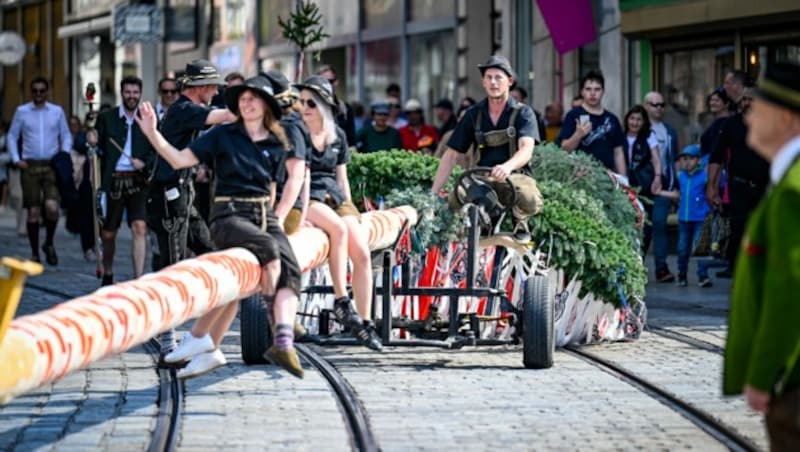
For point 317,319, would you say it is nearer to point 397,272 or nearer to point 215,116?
point 397,272

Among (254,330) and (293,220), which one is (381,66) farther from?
(293,220)

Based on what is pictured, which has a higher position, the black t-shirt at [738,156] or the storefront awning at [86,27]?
the storefront awning at [86,27]

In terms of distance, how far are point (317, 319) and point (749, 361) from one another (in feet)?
23.3

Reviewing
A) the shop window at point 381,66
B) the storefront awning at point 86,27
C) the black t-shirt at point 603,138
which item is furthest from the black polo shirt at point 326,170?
the storefront awning at point 86,27

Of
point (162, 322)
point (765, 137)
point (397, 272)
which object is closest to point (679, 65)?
point (397, 272)

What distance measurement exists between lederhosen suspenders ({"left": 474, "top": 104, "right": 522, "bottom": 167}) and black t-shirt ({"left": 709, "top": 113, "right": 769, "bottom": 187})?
309cm

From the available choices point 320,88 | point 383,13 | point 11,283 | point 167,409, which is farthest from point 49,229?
point 11,283

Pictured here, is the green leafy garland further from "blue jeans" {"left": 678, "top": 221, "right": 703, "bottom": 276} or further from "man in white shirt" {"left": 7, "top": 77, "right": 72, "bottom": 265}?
"man in white shirt" {"left": 7, "top": 77, "right": 72, "bottom": 265}

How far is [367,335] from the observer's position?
11.0 meters

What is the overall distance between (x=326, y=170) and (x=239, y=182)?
1.52 metres

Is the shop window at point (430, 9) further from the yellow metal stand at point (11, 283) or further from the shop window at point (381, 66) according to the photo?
the yellow metal stand at point (11, 283)

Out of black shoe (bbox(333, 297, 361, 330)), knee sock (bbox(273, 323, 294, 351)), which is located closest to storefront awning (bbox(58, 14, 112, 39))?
black shoe (bbox(333, 297, 361, 330))

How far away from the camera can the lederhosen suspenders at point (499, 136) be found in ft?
40.2

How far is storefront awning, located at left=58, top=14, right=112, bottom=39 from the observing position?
46.4 m
